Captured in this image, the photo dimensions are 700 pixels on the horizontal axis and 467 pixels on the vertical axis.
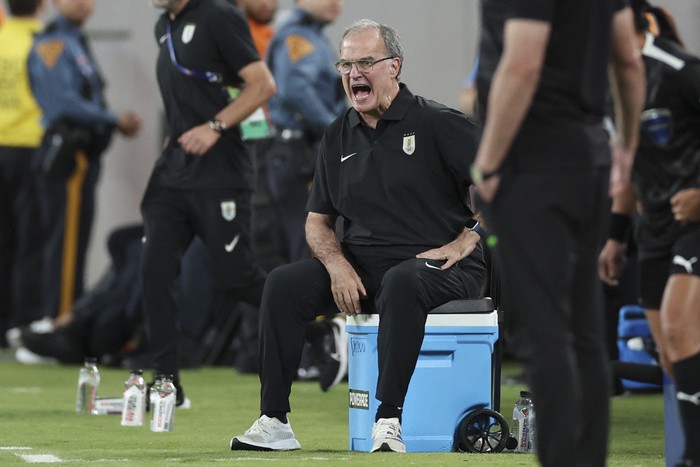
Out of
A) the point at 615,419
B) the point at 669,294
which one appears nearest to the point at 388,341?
the point at 669,294

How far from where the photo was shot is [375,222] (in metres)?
4.79

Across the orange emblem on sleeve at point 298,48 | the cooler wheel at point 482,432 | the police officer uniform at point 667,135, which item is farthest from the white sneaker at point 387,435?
the orange emblem on sleeve at point 298,48

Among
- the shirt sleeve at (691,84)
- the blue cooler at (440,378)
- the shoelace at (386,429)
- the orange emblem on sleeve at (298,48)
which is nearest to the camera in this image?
the shirt sleeve at (691,84)

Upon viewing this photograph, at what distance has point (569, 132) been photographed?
325 cm

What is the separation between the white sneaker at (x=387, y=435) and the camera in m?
4.47

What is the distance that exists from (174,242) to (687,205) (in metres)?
2.43

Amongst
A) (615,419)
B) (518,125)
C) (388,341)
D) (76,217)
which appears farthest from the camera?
(76,217)

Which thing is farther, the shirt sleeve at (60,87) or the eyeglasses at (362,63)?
the shirt sleeve at (60,87)

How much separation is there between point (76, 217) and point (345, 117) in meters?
4.85

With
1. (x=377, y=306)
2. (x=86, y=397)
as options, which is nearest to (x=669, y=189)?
(x=377, y=306)

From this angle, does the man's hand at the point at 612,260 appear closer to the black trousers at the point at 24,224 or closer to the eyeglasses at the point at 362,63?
the eyeglasses at the point at 362,63

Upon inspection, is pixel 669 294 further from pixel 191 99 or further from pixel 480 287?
pixel 191 99

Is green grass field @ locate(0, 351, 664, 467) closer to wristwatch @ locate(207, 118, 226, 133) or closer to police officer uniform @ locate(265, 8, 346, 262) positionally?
police officer uniform @ locate(265, 8, 346, 262)

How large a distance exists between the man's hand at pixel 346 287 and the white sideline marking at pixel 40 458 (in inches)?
38.4
